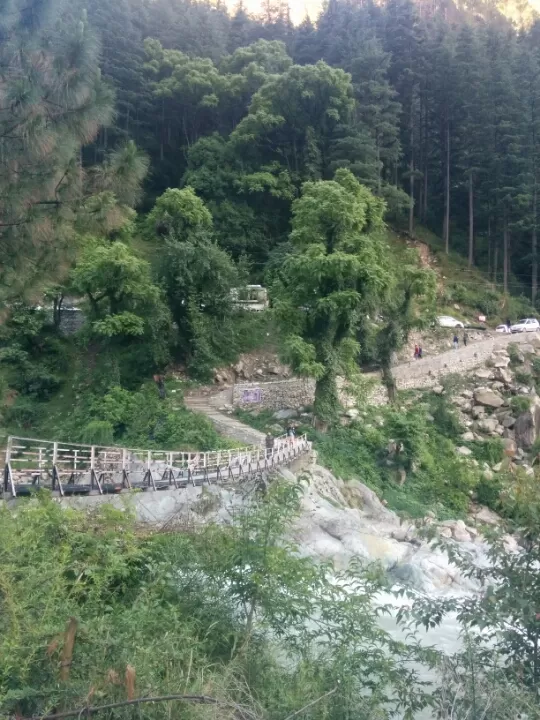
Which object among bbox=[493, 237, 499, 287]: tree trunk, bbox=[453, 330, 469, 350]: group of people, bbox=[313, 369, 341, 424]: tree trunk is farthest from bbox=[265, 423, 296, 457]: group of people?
bbox=[493, 237, 499, 287]: tree trunk

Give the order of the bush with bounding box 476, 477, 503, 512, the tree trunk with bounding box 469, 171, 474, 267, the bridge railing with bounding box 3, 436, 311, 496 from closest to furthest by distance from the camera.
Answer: the bridge railing with bounding box 3, 436, 311, 496, the bush with bounding box 476, 477, 503, 512, the tree trunk with bounding box 469, 171, 474, 267

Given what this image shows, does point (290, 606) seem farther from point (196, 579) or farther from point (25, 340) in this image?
point (25, 340)

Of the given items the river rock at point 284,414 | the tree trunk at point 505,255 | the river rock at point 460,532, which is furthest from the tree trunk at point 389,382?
the tree trunk at point 505,255

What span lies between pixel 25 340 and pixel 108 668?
1046 inches

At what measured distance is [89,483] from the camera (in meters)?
15.1

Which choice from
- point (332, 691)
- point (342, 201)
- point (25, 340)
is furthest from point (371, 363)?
point (332, 691)

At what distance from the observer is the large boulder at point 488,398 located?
3120cm

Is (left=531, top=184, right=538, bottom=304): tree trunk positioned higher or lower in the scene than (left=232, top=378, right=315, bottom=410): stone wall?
higher

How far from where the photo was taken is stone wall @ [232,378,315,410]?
28.5 metres

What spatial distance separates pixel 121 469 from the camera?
54.3 feet

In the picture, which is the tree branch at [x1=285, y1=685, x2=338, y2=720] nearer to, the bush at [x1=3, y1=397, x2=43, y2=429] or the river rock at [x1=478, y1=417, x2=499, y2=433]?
the bush at [x1=3, y1=397, x2=43, y2=429]

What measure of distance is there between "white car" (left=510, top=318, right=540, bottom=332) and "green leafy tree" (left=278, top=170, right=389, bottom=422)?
45.9 ft

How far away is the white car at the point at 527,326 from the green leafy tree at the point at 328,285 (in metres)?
14.0

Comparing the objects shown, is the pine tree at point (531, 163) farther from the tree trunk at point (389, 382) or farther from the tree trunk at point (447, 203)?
the tree trunk at point (389, 382)
